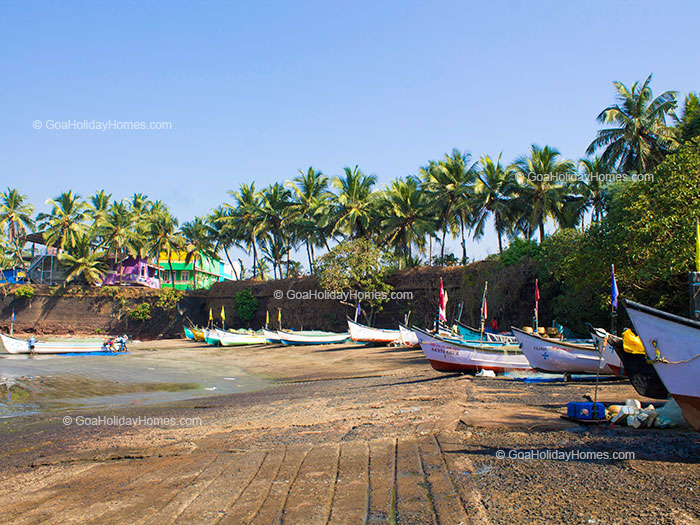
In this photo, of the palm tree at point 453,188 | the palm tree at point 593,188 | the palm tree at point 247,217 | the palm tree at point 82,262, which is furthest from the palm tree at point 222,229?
the palm tree at point 593,188

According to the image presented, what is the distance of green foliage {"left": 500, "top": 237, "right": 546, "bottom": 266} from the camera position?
34375 millimetres

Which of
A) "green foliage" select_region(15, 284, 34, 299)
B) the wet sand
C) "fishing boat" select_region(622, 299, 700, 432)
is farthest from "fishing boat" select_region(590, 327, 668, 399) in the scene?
"green foliage" select_region(15, 284, 34, 299)

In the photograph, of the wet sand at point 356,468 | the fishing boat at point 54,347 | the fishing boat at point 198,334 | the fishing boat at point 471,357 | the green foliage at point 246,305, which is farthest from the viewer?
the green foliage at point 246,305

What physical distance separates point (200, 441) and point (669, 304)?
1829 cm

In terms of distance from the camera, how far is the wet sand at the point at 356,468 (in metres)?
5.26

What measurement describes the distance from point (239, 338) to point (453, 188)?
20795mm

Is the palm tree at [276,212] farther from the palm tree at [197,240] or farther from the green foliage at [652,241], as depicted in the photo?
the green foliage at [652,241]

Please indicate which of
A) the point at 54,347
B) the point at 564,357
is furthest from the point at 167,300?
the point at 564,357

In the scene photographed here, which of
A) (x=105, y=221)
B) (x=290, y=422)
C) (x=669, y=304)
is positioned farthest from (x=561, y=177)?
(x=105, y=221)

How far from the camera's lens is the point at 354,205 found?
44.6m

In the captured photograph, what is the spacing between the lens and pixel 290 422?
33.9ft

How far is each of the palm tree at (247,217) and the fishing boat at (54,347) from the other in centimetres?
1766

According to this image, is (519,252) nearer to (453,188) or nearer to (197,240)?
(453,188)

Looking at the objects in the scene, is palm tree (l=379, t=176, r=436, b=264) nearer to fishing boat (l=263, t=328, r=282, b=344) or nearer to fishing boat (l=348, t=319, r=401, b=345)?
fishing boat (l=348, t=319, r=401, b=345)
